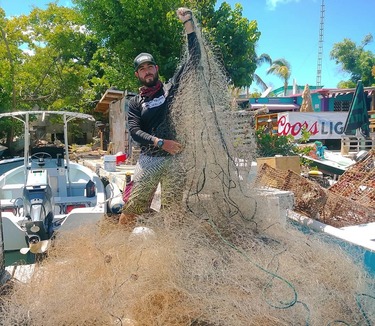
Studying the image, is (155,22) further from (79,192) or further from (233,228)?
(233,228)

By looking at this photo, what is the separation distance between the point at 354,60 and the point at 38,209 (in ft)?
127

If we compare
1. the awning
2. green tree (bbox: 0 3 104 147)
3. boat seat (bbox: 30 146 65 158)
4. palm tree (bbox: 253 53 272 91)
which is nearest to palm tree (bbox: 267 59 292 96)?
palm tree (bbox: 253 53 272 91)

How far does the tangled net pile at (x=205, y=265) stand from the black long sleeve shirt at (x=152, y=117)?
210 mm

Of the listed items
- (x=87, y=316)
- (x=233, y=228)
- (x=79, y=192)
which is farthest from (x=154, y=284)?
(x=79, y=192)

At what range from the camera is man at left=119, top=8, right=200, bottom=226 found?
10.2ft

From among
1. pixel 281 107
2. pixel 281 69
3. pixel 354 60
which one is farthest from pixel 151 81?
pixel 281 69

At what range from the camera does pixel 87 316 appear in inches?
77.2

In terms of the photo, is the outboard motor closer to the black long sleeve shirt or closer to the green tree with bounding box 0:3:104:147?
the black long sleeve shirt

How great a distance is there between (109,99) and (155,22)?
974cm

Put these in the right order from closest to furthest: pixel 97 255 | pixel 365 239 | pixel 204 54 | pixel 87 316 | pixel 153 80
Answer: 1. pixel 87 316
2. pixel 97 255
3. pixel 204 54
4. pixel 153 80
5. pixel 365 239

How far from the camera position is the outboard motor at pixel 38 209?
181 inches

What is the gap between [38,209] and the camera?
4.86 meters

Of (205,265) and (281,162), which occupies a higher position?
(281,162)

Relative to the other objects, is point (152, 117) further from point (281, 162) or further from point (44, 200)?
point (281, 162)
